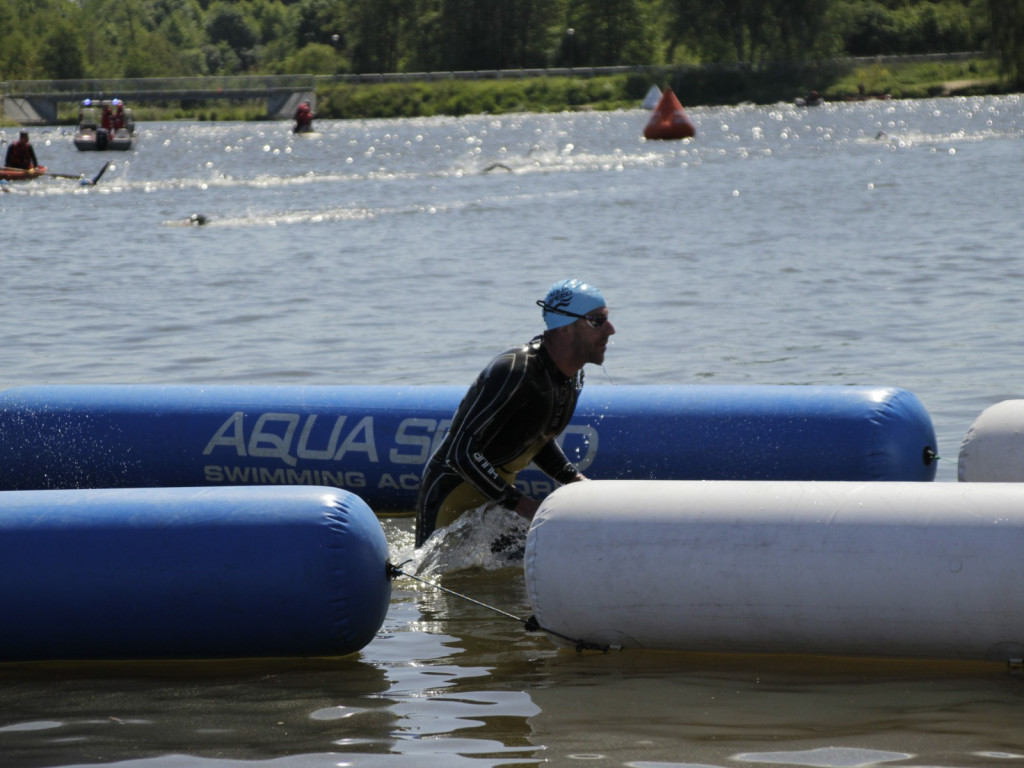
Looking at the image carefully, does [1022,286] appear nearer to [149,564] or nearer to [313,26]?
[149,564]

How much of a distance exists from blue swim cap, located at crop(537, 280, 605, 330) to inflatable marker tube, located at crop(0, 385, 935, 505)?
4.67 ft

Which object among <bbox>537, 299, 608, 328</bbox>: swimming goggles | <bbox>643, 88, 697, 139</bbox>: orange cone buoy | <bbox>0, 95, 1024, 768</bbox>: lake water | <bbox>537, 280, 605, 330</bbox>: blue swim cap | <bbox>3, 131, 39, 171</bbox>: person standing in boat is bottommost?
<bbox>0, 95, 1024, 768</bbox>: lake water

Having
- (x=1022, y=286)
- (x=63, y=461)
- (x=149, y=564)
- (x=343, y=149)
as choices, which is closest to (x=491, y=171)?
(x=343, y=149)

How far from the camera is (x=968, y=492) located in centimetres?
498

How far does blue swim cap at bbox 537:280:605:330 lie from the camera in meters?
6.06

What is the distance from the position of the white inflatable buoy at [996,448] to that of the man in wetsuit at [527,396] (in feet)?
6.05

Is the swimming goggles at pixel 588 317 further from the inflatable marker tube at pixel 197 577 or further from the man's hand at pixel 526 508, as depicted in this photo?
the inflatable marker tube at pixel 197 577

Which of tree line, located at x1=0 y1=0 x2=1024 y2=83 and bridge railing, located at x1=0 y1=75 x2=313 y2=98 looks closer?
bridge railing, located at x1=0 y1=75 x2=313 y2=98

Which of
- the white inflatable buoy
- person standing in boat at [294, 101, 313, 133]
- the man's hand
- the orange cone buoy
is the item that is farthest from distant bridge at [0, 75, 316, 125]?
the man's hand

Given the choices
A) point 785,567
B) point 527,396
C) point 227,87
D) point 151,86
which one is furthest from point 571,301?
point 151,86

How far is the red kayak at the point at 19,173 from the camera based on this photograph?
110 feet

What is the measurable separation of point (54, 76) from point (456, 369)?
4672 inches

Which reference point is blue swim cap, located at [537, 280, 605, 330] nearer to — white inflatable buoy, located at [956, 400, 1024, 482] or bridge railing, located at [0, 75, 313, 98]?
white inflatable buoy, located at [956, 400, 1024, 482]

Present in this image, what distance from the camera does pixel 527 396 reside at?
6.12m
